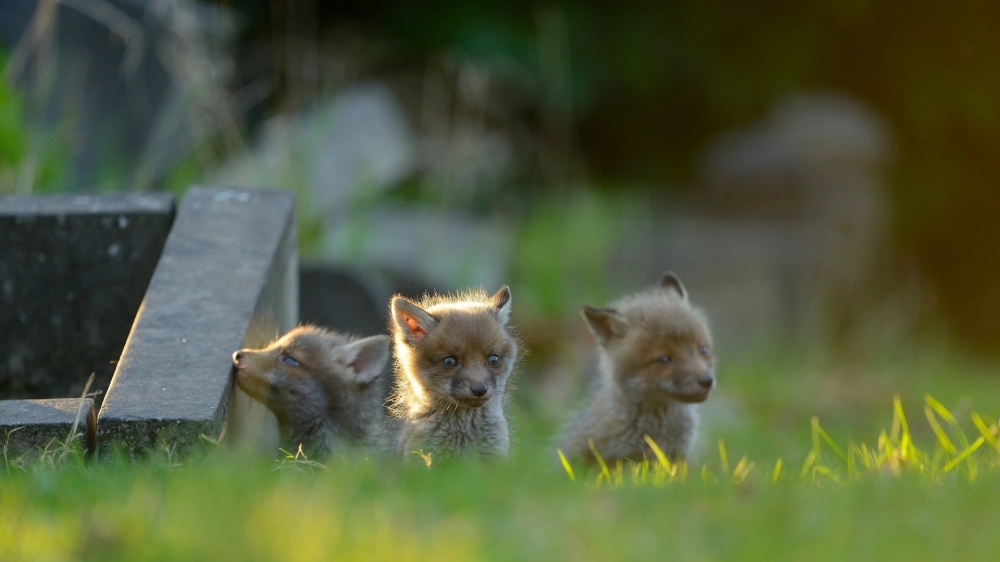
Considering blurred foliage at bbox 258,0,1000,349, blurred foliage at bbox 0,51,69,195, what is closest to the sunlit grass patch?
blurred foliage at bbox 0,51,69,195

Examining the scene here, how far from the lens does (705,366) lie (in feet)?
16.4

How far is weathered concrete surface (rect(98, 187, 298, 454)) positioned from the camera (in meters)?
3.60

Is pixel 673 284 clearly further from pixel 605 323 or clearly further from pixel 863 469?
pixel 863 469

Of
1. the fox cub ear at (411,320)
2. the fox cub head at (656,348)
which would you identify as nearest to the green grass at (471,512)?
the fox cub ear at (411,320)

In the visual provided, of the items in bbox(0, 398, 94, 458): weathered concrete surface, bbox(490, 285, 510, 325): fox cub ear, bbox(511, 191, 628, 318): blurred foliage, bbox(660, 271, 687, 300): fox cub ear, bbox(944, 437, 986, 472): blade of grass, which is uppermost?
bbox(490, 285, 510, 325): fox cub ear

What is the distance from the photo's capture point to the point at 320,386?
14.8 feet

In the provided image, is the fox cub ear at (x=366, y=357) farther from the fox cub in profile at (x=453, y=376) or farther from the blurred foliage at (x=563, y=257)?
the blurred foliage at (x=563, y=257)

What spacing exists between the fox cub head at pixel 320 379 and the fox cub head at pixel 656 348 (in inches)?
43.0

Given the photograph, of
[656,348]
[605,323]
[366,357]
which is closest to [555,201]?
[605,323]

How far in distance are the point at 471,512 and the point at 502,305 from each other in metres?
1.76

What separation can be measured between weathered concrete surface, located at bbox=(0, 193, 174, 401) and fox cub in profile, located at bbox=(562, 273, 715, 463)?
2.11 metres

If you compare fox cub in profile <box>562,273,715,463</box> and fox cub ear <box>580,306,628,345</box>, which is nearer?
fox cub in profile <box>562,273,715,463</box>

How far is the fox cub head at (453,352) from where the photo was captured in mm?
4125

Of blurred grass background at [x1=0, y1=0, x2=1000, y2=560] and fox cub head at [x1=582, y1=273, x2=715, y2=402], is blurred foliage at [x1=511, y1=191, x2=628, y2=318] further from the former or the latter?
fox cub head at [x1=582, y1=273, x2=715, y2=402]
